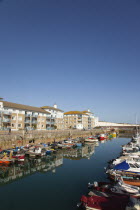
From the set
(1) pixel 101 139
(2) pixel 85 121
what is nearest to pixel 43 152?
(1) pixel 101 139

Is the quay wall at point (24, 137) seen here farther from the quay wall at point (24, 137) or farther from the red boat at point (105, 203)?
the red boat at point (105, 203)

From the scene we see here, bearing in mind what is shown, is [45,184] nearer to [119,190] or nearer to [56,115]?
[119,190]

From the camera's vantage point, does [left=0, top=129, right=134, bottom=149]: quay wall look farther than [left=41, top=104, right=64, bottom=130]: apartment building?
No

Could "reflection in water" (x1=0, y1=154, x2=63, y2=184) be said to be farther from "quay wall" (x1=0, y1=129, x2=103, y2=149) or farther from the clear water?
"quay wall" (x1=0, y1=129, x2=103, y2=149)

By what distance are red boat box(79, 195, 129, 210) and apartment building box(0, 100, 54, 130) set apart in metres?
46.6

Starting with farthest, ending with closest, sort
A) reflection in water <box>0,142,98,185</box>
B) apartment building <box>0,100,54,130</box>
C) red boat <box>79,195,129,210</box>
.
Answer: apartment building <box>0,100,54,130</box> → reflection in water <box>0,142,98,185</box> → red boat <box>79,195,129,210</box>

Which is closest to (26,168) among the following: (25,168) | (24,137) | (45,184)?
(25,168)

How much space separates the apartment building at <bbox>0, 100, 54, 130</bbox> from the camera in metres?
58.1

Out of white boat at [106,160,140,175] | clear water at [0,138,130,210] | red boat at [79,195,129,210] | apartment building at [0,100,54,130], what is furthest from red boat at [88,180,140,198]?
apartment building at [0,100,54,130]

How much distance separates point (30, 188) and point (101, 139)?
192ft

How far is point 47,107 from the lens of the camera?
275ft

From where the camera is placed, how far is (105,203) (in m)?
13.2

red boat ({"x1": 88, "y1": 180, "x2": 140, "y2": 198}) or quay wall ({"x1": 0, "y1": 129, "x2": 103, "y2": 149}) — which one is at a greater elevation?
quay wall ({"x1": 0, "y1": 129, "x2": 103, "y2": 149})

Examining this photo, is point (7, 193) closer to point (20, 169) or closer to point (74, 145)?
point (20, 169)
